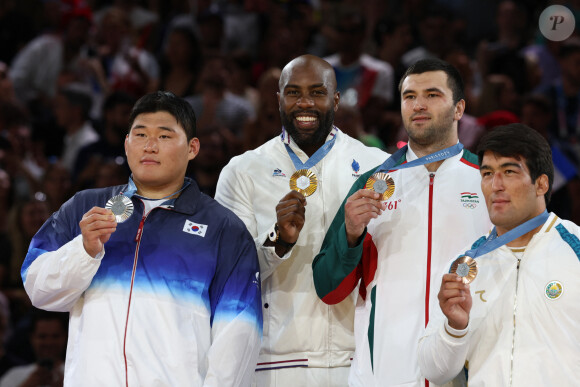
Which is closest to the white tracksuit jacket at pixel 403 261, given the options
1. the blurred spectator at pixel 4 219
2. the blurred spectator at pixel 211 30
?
the blurred spectator at pixel 4 219

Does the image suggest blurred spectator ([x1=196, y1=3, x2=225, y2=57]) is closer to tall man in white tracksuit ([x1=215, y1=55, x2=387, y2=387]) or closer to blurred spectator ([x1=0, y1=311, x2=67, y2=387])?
blurred spectator ([x1=0, y1=311, x2=67, y2=387])

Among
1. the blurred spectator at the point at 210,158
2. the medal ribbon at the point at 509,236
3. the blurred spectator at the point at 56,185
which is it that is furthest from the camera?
the blurred spectator at the point at 56,185

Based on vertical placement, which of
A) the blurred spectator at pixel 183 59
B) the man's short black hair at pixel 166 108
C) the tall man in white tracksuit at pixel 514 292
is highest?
the blurred spectator at pixel 183 59

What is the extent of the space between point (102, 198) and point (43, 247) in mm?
367

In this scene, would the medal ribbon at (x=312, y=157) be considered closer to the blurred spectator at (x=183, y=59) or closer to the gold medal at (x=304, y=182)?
the gold medal at (x=304, y=182)

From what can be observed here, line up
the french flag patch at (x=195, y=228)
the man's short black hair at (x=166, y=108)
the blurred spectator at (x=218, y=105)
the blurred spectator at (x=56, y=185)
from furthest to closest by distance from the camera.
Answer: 1. the blurred spectator at (x=218, y=105)
2. the blurred spectator at (x=56, y=185)
3. the man's short black hair at (x=166, y=108)
4. the french flag patch at (x=195, y=228)

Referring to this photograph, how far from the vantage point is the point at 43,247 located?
4.25 m

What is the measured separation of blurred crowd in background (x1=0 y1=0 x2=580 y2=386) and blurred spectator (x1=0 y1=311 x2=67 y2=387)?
18 millimetres

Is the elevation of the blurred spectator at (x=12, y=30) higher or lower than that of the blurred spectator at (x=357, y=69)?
higher

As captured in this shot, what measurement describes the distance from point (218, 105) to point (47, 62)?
2941mm

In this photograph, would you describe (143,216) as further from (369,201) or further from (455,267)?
(455,267)

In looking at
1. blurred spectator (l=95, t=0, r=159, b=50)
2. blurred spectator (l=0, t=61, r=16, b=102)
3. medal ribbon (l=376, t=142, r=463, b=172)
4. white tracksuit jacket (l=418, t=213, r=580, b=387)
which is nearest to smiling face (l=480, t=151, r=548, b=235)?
white tracksuit jacket (l=418, t=213, r=580, b=387)

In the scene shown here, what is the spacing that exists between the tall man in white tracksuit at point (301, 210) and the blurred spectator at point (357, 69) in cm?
385

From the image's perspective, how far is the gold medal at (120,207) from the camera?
4070mm
